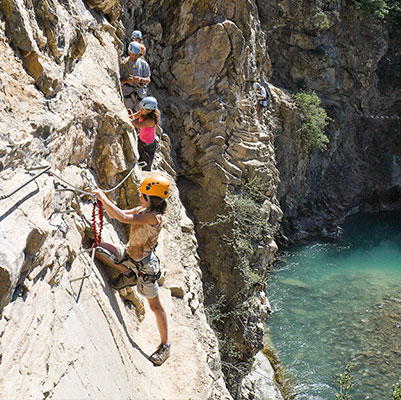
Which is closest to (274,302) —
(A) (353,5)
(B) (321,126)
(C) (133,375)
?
(B) (321,126)

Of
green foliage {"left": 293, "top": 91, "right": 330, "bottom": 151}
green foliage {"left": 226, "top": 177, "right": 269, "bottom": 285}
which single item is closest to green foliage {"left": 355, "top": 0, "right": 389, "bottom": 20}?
green foliage {"left": 293, "top": 91, "right": 330, "bottom": 151}

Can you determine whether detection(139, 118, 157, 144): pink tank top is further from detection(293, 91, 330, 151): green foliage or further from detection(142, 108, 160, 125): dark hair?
detection(293, 91, 330, 151): green foliage

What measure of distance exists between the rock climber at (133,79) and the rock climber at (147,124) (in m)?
0.73

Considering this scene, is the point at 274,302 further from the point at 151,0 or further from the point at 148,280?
the point at 148,280

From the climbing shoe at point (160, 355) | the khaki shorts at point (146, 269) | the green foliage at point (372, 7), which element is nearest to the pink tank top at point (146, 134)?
the khaki shorts at point (146, 269)

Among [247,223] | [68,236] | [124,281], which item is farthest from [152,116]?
[247,223]

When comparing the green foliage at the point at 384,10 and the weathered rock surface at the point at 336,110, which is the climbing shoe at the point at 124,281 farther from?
the green foliage at the point at 384,10

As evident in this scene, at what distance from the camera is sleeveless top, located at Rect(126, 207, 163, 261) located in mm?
4207

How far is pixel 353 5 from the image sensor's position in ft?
72.4

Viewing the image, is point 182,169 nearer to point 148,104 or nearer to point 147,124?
point 147,124

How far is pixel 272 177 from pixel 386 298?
276 inches

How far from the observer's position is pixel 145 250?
4.29 metres

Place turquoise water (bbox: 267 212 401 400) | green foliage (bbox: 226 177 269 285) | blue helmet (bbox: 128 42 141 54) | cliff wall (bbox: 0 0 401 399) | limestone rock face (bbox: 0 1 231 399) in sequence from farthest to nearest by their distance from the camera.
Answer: turquoise water (bbox: 267 212 401 400)
green foliage (bbox: 226 177 269 285)
blue helmet (bbox: 128 42 141 54)
cliff wall (bbox: 0 0 401 399)
limestone rock face (bbox: 0 1 231 399)

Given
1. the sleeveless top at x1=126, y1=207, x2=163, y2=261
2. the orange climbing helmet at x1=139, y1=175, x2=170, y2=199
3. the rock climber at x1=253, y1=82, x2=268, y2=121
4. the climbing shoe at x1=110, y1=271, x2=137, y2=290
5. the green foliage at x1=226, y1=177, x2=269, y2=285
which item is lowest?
the green foliage at x1=226, y1=177, x2=269, y2=285
